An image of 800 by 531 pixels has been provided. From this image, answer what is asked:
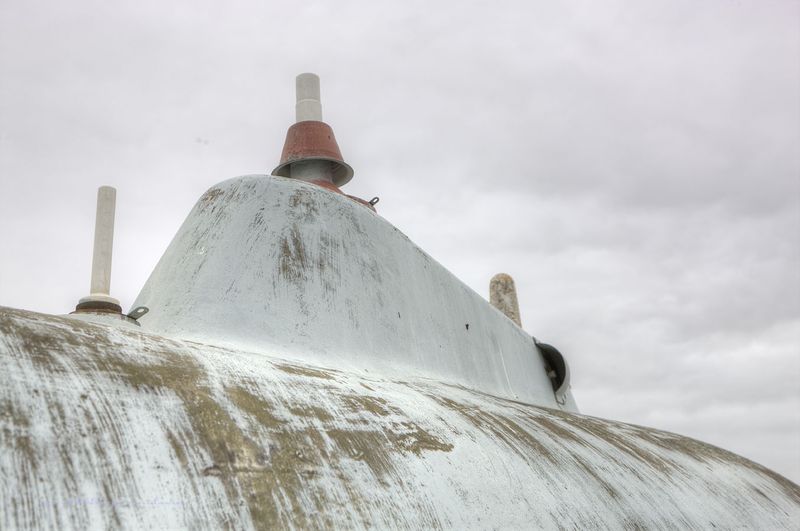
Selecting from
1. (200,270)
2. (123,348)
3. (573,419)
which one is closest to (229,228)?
(200,270)

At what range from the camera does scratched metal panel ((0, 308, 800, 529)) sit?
1625 millimetres

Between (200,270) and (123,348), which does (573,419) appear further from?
(123,348)

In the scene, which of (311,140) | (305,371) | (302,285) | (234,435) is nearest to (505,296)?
(311,140)

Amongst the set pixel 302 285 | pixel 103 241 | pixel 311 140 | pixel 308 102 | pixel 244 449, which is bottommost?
pixel 244 449

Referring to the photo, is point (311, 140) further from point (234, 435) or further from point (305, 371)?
point (234, 435)

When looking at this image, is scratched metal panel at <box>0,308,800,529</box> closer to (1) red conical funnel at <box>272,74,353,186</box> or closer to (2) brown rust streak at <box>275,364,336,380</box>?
(2) brown rust streak at <box>275,364,336,380</box>

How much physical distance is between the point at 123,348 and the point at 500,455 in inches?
58.1

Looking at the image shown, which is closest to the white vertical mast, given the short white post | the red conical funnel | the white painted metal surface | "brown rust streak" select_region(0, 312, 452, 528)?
the white painted metal surface

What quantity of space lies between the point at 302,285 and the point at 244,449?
174 centimetres

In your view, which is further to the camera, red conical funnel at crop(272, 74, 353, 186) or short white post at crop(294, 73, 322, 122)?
short white post at crop(294, 73, 322, 122)

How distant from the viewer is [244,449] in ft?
6.43

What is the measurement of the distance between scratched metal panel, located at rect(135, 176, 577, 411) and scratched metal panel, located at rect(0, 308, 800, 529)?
418 mm

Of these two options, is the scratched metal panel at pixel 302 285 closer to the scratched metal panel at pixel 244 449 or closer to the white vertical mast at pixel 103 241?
the white vertical mast at pixel 103 241

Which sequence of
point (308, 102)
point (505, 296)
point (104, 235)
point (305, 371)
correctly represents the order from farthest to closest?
point (505, 296) → point (308, 102) → point (104, 235) → point (305, 371)
